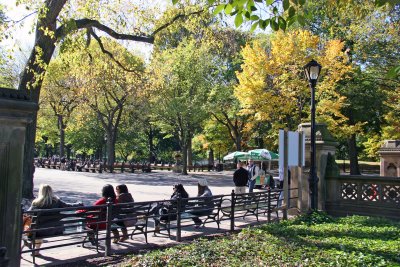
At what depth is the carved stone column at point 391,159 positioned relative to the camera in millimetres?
18047

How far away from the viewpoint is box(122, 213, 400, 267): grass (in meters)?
6.51

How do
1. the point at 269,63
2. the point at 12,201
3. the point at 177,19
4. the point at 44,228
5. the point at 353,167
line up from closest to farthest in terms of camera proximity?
the point at 12,201 < the point at 44,228 < the point at 177,19 < the point at 269,63 < the point at 353,167

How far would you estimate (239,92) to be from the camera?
1117 inches

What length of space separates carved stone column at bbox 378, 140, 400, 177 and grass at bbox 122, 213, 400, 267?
897cm

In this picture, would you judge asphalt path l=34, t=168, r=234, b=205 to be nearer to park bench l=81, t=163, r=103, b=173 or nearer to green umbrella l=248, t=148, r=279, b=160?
green umbrella l=248, t=148, r=279, b=160

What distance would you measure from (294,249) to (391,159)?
1269cm

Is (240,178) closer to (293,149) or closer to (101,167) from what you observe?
(293,149)

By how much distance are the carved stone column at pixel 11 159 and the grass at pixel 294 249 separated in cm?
275

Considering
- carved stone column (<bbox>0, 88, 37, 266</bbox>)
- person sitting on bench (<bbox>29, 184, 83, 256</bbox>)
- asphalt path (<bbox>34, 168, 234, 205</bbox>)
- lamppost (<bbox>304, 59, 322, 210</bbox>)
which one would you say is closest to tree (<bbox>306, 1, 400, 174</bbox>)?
lamppost (<bbox>304, 59, 322, 210</bbox>)

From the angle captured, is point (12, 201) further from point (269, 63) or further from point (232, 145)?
point (232, 145)

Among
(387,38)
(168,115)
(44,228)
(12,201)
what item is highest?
(387,38)

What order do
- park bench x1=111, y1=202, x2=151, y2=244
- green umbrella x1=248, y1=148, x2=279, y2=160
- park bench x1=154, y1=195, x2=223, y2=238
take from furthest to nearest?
green umbrella x1=248, y1=148, x2=279, y2=160 < park bench x1=154, y1=195, x2=223, y2=238 < park bench x1=111, y1=202, x2=151, y2=244

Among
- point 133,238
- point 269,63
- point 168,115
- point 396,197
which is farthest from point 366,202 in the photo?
point 168,115

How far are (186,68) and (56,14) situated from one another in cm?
2479
